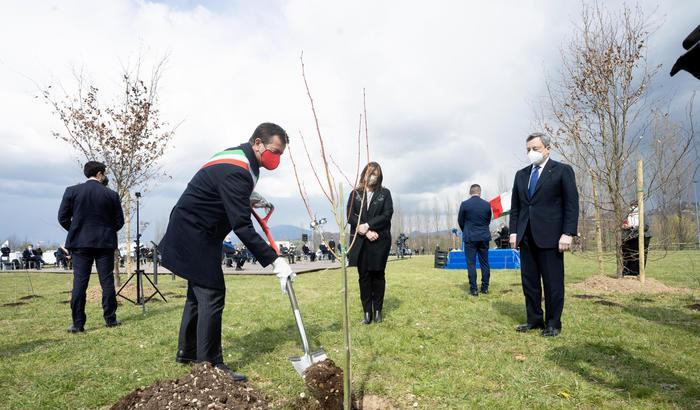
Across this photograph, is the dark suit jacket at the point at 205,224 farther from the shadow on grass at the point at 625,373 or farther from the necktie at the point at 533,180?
the necktie at the point at 533,180

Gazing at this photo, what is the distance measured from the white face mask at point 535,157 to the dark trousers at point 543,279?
750mm

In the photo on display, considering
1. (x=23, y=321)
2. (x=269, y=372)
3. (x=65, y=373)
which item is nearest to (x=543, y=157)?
(x=269, y=372)

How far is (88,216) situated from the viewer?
Result: 18.2 ft

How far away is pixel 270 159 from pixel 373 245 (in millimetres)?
2197

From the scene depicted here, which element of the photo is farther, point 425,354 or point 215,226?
point 425,354

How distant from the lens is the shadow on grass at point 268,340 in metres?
4.19

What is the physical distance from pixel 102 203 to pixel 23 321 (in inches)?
100

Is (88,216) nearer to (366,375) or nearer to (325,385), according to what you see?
(366,375)

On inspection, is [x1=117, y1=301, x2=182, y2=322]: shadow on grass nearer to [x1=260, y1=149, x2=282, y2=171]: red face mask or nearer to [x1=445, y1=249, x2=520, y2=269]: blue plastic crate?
[x1=260, y1=149, x2=282, y2=171]: red face mask

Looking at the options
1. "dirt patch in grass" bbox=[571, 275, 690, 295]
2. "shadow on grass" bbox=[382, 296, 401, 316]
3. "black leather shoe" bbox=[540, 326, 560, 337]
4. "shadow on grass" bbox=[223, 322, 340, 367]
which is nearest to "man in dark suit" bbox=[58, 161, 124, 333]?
"shadow on grass" bbox=[223, 322, 340, 367]

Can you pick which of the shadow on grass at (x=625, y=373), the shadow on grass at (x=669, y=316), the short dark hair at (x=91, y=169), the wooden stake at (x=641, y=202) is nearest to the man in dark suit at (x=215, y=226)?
the shadow on grass at (x=625, y=373)

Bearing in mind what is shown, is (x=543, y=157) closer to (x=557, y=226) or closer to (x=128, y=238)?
(x=557, y=226)

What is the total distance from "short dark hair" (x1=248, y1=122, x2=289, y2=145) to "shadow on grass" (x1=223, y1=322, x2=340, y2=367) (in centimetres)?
204

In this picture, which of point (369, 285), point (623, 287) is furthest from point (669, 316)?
point (369, 285)
